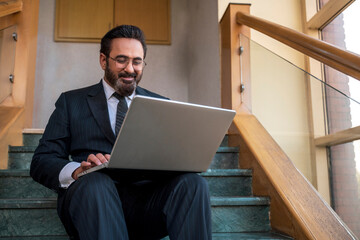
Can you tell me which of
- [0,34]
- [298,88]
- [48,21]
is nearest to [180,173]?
[298,88]

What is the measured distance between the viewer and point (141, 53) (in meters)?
1.66

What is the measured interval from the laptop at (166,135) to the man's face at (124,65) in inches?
21.2

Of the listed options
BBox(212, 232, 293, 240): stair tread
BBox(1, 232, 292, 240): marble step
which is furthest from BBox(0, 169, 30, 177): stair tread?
BBox(212, 232, 293, 240): stair tread

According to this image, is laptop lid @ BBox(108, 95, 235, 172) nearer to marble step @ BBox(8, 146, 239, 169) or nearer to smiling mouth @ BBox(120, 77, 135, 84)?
smiling mouth @ BBox(120, 77, 135, 84)

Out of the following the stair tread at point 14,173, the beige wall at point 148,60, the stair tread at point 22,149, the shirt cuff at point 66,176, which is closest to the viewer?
the shirt cuff at point 66,176

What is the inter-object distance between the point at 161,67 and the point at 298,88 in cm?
264

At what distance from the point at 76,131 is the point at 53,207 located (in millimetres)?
380

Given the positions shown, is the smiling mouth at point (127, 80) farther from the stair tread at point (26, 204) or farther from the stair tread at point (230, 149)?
the stair tread at point (230, 149)

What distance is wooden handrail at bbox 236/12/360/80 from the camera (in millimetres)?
1329

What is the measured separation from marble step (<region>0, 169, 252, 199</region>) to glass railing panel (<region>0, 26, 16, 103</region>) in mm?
667

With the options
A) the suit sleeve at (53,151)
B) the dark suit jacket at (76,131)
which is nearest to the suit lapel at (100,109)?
the dark suit jacket at (76,131)

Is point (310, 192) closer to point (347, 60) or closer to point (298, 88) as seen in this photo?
point (298, 88)

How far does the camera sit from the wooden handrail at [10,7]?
2208mm

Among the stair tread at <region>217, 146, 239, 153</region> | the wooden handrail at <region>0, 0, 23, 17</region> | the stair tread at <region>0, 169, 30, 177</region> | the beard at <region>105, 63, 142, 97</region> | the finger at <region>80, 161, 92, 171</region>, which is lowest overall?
the stair tread at <region>0, 169, 30, 177</region>
